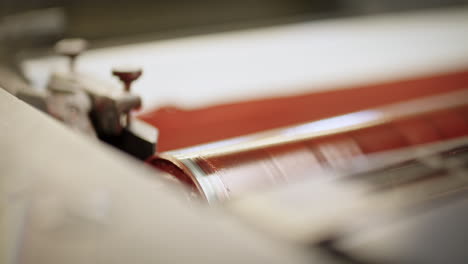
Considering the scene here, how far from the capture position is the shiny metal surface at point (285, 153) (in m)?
0.84

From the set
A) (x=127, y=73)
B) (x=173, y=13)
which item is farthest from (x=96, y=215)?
(x=173, y=13)

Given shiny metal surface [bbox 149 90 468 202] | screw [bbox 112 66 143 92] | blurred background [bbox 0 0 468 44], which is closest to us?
shiny metal surface [bbox 149 90 468 202]

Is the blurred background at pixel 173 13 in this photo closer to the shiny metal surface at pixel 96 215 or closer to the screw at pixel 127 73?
the screw at pixel 127 73

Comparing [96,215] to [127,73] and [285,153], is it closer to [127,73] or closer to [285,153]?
[285,153]

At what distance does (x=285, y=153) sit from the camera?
36.6 inches

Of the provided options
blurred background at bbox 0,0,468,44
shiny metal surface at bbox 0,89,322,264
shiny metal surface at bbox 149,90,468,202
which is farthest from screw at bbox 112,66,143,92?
blurred background at bbox 0,0,468,44

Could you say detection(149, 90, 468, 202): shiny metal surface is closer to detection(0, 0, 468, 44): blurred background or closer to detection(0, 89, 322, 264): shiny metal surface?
detection(0, 89, 322, 264): shiny metal surface

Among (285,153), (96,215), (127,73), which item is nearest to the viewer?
(96,215)

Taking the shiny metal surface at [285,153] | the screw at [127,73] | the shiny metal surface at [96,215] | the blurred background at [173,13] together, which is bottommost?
the shiny metal surface at [96,215]

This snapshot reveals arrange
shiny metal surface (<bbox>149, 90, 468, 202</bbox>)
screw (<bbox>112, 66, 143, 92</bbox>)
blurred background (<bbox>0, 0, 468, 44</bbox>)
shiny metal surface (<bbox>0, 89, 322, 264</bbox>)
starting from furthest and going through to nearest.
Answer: blurred background (<bbox>0, 0, 468, 44</bbox>) → screw (<bbox>112, 66, 143, 92</bbox>) → shiny metal surface (<bbox>149, 90, 468, 202</bbox>) → shiny metal surface (<bbox>0, 89, 322, 264</bbox>)

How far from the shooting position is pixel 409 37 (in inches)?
114

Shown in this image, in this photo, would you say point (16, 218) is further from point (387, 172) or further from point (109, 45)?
point (109, 45)

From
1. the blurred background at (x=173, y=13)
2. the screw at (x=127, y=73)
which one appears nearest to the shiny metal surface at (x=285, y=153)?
the screw at (x=127, y=73)

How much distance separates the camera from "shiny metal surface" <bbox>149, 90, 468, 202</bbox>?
84 centimetres
